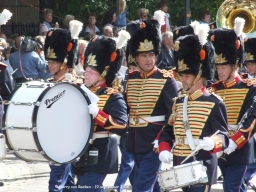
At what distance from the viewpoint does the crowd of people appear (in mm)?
6609

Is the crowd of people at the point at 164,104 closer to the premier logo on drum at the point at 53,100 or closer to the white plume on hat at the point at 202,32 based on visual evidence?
the white plume on hat at the point at 202,32

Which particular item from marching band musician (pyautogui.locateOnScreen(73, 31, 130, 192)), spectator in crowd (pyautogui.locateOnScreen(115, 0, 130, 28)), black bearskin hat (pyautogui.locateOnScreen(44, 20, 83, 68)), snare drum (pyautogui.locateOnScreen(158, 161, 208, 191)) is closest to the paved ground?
black bearskin hat (pyautogui.locateOnScreen(44, 20, 83, 68))

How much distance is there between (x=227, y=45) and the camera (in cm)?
742

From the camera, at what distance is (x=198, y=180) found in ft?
20.1

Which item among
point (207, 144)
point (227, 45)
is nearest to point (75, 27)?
point (227, 45)

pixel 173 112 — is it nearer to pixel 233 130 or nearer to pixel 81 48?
pixel 233 130

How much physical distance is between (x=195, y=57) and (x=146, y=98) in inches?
43.0

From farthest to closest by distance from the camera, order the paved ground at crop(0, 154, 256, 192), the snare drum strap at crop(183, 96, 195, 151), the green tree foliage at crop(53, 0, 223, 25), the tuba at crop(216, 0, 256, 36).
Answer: the green tree foliage at crop(53, 0, 223, 25) < the tuba at crop(216, 0, 256, 36) < the paved ground at crop(0, 154, 256, 192) < the snare drum strap at crop(183, 96, 195, 151)

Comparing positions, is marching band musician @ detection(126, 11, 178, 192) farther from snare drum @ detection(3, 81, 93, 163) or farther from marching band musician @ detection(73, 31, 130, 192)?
snare drum @ detection(3, 81, 93, 163)

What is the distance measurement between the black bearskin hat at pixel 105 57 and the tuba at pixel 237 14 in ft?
8.47

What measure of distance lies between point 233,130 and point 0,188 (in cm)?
327

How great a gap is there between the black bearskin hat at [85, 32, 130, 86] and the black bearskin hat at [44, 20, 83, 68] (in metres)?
0.70

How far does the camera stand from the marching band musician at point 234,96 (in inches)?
286

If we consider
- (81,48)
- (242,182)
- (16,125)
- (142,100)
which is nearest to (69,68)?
(142,100)
